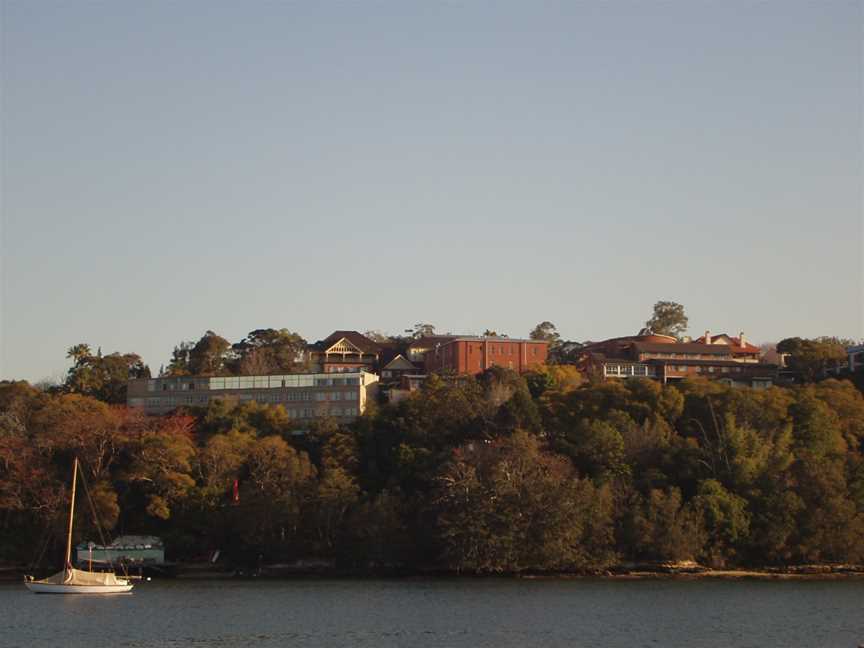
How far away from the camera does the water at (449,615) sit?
51625 mm

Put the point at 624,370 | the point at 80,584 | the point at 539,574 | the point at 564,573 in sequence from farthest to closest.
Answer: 1. the point at 624,370
2. the point at 564,573
3. the point at 539,574
4. the point at 80,584

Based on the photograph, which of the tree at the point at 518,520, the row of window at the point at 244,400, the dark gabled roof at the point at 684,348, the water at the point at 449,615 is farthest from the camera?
the dark gabled roof at the point at 684,348

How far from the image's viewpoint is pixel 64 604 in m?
64.7

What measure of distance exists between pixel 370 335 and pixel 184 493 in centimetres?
8095

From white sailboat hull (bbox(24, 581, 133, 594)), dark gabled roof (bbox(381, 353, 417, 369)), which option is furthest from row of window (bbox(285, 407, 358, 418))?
white sailboat hull (bbox(24, 581, 133, 594))

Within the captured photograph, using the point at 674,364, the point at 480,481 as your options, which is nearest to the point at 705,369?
the point at 674,364

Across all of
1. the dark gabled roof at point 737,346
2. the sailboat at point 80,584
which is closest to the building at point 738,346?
the dark gabled roof at point 737,346

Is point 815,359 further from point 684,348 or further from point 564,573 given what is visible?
point 564,573

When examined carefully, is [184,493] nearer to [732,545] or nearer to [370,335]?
[732,545]

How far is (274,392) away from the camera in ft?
364

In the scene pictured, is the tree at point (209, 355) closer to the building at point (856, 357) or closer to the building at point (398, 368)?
the building at point (398, 368)

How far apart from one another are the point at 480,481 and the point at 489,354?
1717 inches

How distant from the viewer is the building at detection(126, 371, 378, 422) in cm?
10981

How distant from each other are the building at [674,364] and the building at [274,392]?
77.6 ft
